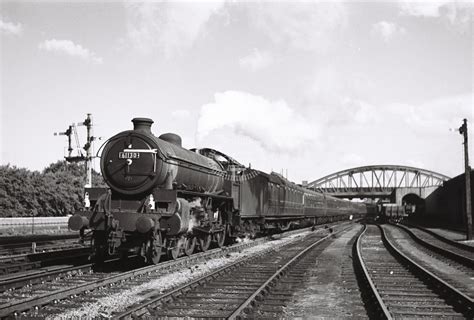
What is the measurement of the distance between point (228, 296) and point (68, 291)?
276 cm

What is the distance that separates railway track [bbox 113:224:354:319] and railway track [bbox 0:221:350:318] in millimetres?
1126

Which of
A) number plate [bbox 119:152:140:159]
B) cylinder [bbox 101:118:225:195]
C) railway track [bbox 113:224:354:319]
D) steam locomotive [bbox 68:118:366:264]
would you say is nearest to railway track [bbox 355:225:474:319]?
railway track [bbox 113:224:354:319]

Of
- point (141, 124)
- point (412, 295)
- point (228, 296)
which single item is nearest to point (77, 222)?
point (141, 124)

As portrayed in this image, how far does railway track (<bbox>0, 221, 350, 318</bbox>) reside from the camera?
685 cm

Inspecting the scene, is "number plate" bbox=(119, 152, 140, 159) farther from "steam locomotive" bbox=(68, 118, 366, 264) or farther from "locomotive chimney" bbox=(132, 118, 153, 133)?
"locomotive chimney" bbox=(132, 118, 153, 133)

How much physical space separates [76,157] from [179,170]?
20.8 meters

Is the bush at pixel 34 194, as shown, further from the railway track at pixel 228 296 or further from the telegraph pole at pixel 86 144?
the railway track at pixel 228 296

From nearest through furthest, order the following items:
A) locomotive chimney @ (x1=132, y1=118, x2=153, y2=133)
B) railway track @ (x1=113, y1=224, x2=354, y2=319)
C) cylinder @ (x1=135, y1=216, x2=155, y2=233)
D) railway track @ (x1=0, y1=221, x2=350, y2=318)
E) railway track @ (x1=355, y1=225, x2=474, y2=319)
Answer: railway track @ (x1=113, y1=224, x2=354, y2=319)
railway track @ (x1=0, y1=221, x2=350, y2=318)
railway track @ (x1=355, y1=225, x2=474, y2=319)
cylinder @ (x1=135, y1=216, x2=155, y2=233)
locomotive chimney @ (x1=132, y1=118, x2=153, y2=133)

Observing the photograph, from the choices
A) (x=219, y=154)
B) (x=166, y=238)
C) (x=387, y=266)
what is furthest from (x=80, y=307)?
(x=219, y=154)

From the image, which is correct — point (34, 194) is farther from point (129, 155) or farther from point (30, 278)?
point (30, 278)

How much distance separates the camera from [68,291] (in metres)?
7.86

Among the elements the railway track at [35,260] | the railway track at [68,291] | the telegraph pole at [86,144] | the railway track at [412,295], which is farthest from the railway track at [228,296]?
the telegraph pole at [86,144]

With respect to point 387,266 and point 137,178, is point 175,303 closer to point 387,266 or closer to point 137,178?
point 137,178

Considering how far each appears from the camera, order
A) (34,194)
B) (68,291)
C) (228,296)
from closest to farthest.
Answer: (68,291), (228,296), (34,194)
